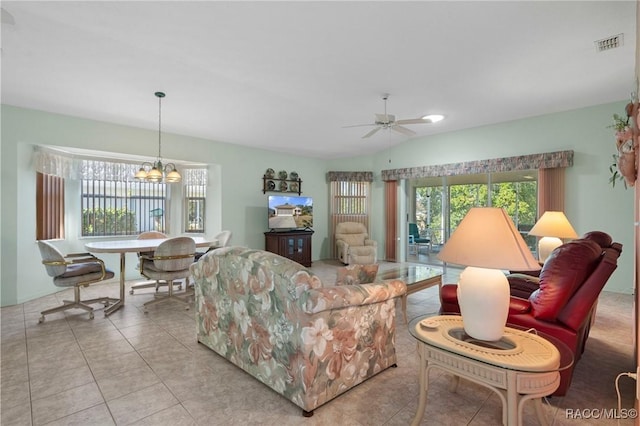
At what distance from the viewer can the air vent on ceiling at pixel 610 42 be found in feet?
9.14

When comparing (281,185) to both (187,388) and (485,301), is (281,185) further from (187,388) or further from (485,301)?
(485,301)

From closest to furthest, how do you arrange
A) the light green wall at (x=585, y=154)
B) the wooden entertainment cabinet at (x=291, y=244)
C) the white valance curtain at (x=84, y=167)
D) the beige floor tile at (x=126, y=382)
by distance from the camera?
the beige floor tile at (x=126, y=382)
the white valance curtain at (x=84, y=167)
the light green wall at (x=585, y=154)
the wooden entertainment cabinet at (x=291, y=244)

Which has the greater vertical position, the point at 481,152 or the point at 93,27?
the point at 93,27

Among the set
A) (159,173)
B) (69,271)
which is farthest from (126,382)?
(159,173)

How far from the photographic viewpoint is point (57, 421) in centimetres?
178

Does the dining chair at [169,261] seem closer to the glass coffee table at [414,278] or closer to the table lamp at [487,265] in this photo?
the glass coffee table at [414,278]

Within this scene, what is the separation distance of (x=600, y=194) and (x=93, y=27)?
6.71 metres

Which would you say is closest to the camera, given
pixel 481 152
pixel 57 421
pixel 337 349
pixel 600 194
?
pixel 57 421

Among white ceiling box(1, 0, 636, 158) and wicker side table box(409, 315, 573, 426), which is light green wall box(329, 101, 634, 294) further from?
wicker side table box(409, 315, 573, 426)

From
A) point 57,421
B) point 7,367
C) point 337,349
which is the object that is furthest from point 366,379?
point 7,367

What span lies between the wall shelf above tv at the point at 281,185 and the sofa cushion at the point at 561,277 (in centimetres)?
548

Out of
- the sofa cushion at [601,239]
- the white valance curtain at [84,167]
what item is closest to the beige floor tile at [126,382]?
the white valance curtain at [84,167]

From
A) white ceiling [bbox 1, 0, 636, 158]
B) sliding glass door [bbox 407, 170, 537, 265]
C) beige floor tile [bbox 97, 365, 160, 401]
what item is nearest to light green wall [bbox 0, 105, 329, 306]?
white ceiling [bbox 1, 0, 636, 158]

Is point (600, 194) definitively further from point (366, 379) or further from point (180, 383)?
point (180, 383)
